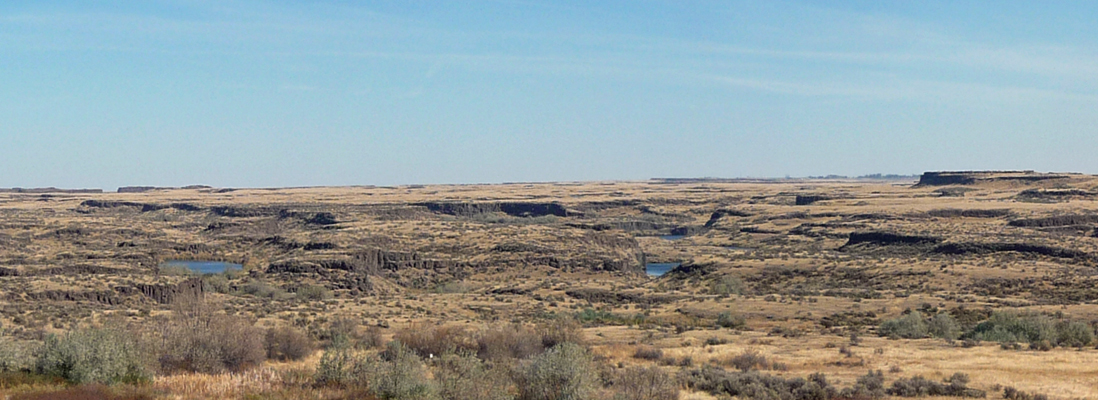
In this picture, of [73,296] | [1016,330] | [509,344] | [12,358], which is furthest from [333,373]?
[73,296]

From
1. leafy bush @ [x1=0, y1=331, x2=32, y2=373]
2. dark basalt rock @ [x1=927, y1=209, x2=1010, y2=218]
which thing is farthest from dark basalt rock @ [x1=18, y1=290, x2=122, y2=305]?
dark basalt rock @ [x1=927, y1=209, x2=1010, y2=218]

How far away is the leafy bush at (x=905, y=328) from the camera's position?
1219 inches

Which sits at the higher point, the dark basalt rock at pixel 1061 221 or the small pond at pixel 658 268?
the dark basalt rock at pixel 1061 221

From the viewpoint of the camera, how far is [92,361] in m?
16.8

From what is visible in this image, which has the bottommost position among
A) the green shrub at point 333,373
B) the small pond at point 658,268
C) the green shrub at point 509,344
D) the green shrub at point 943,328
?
the small pond at point 658,268

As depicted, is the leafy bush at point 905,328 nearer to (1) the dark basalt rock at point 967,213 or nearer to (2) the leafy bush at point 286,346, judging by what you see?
(2) the leafy bush at point 286,346

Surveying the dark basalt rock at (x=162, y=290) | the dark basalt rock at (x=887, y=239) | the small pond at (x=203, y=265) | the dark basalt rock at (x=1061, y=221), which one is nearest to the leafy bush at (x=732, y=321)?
the dark basalt rock at (x=162, y=290)

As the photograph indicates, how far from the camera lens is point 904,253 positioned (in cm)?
6625

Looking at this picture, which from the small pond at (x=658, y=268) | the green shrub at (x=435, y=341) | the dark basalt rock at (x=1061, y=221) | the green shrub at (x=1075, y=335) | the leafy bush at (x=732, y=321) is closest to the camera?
the green shrub at (x=435, y=341)

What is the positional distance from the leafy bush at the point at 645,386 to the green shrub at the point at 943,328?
1756 cm

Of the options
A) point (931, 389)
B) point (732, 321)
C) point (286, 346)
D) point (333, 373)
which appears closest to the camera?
point (333, 373)

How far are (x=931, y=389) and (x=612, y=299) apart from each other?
27.9 m

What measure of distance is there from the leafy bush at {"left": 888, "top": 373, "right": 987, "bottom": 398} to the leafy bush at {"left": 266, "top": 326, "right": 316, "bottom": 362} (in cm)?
1469

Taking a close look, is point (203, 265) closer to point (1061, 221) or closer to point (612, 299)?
point (612, 299)
